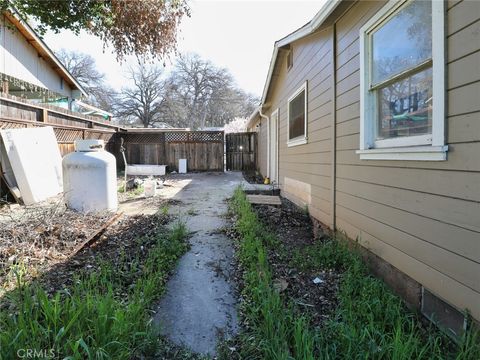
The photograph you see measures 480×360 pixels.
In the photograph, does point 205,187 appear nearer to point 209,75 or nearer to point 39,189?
point 39,189

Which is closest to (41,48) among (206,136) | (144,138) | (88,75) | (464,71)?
(144,138)

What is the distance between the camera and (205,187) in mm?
9141

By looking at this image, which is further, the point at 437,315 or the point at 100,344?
the point at 437,315

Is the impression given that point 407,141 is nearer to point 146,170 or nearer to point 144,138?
point 146,170

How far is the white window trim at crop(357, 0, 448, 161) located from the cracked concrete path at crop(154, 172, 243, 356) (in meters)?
1.72

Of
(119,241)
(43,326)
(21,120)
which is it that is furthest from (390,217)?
Result: (21,120)

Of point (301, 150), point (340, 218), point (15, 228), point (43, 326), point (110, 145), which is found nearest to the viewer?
point (43, 326)

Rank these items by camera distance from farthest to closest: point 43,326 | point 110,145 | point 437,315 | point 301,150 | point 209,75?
point 209,75 → point 110,145 → point 301,150 → point 437,315 → point 43,326

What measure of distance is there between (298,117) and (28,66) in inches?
338

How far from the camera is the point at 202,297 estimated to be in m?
2.67

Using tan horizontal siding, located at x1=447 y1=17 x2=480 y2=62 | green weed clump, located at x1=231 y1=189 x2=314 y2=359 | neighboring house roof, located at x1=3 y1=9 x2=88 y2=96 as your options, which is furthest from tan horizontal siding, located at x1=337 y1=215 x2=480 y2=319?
neighboring house roof, located at x1=3 y1=9 x2=88 y2=96

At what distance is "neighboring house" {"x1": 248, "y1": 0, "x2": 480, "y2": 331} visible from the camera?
70.5 inches

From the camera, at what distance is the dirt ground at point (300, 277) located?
2.45 metres

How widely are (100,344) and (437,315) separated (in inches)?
79.2
